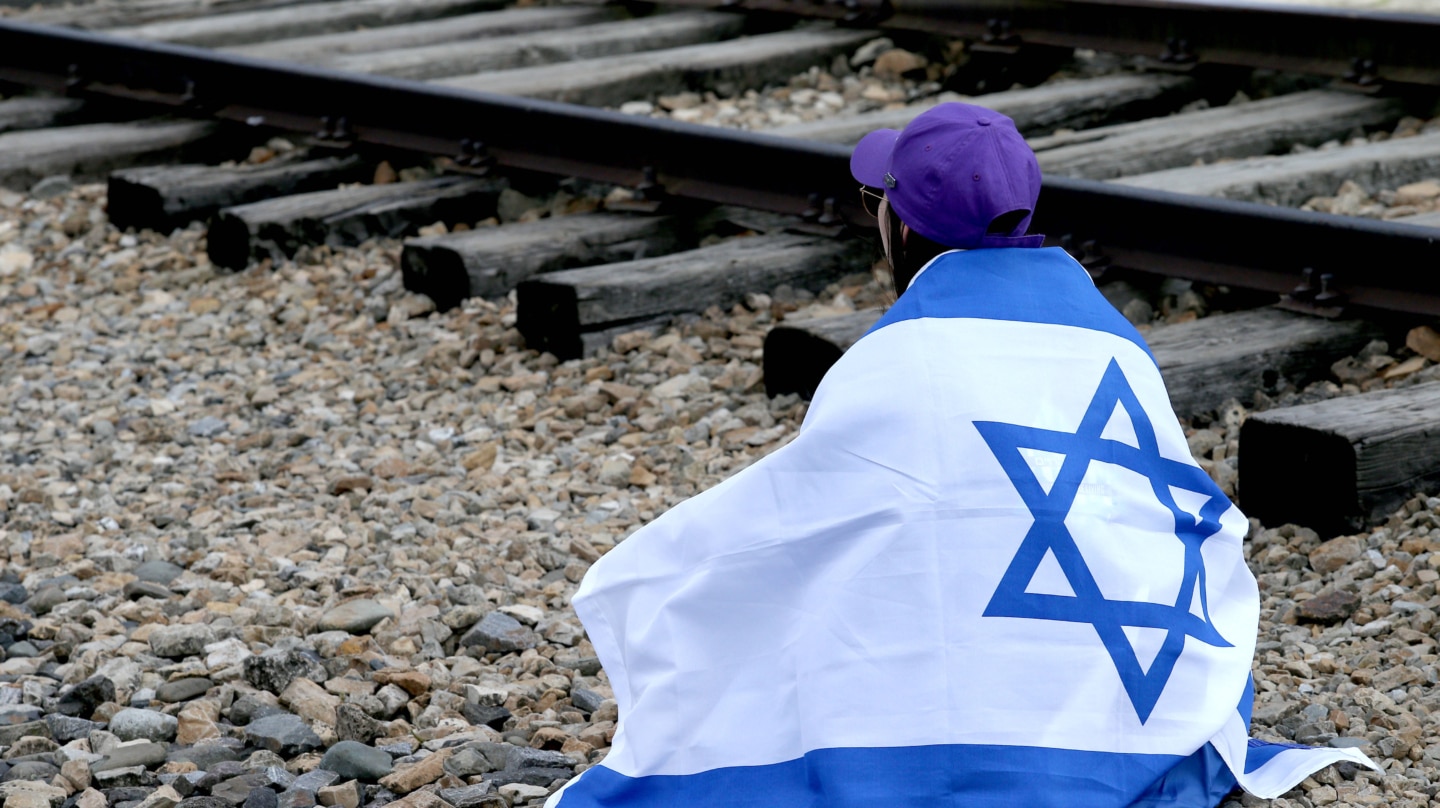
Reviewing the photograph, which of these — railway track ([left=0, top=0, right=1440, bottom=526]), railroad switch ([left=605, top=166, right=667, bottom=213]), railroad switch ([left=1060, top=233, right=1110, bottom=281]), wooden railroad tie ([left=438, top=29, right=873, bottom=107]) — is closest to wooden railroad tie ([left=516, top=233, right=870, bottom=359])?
railway track ([left=0, top=0, right=1440, bottom=526])

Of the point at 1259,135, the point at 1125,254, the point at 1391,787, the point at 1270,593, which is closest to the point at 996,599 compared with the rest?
the point at 1391,787

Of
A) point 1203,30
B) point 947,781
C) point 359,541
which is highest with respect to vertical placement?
point 1203,30

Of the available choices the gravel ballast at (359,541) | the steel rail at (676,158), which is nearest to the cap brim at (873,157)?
the gravel ballast at (359,541)

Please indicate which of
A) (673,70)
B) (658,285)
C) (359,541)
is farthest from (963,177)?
(673,70)

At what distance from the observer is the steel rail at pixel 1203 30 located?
6.07m

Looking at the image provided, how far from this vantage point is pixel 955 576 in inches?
97.3

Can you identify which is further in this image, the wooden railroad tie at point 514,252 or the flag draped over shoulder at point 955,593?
the wooden railroad tie at point 514,252

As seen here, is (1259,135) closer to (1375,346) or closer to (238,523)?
(1375,346)

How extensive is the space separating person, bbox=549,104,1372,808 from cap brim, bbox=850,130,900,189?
9 centimetres

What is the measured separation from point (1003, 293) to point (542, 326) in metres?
2.55

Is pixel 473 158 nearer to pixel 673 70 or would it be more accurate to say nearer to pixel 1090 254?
pixel 673 70

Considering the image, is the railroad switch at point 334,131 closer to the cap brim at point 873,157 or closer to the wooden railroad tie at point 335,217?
the wooden railroad tie at point 335,217

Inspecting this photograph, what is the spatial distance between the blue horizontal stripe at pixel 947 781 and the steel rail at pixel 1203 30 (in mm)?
4113

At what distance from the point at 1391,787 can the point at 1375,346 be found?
170 centimetres
